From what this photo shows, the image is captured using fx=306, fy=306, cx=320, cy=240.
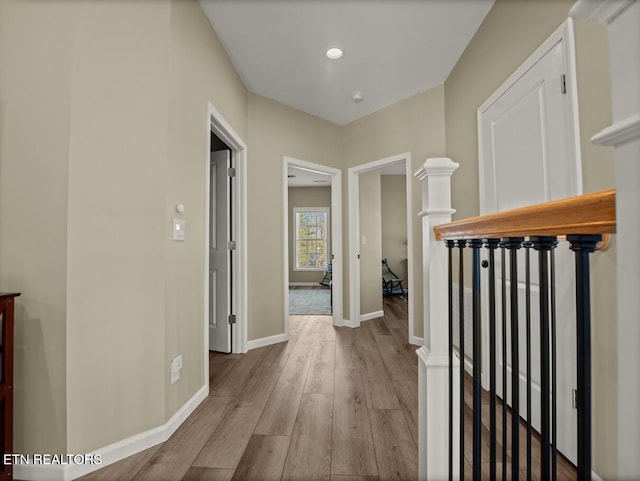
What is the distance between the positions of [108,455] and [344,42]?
304 centimetres

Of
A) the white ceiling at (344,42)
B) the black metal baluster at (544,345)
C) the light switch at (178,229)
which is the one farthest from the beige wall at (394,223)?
the black metal baluster at (544,345)

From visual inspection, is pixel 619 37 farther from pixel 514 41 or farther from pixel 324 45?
pixel 324 45

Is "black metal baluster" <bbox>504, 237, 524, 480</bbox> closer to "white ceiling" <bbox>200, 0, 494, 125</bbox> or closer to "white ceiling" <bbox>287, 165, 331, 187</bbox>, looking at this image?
"white ceiling" <bbox>200, 0, 494, 125</bbox>

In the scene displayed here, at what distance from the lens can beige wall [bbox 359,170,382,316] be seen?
434 cm

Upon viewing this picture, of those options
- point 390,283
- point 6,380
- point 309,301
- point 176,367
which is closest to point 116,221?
point 6,380

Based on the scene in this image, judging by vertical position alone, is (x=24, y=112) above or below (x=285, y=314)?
above

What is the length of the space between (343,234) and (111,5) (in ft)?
9.81

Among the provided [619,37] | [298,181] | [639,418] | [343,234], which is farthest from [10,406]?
[298,181]

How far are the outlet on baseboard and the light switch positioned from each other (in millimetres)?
701

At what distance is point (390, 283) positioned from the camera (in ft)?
20.5

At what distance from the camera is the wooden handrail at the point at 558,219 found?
0.43 meters

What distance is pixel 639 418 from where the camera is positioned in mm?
378

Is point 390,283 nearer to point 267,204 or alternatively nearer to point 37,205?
point 267,204

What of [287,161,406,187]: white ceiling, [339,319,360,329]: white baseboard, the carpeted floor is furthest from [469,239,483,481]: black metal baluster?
[287,161,406,187]: white ceiling
